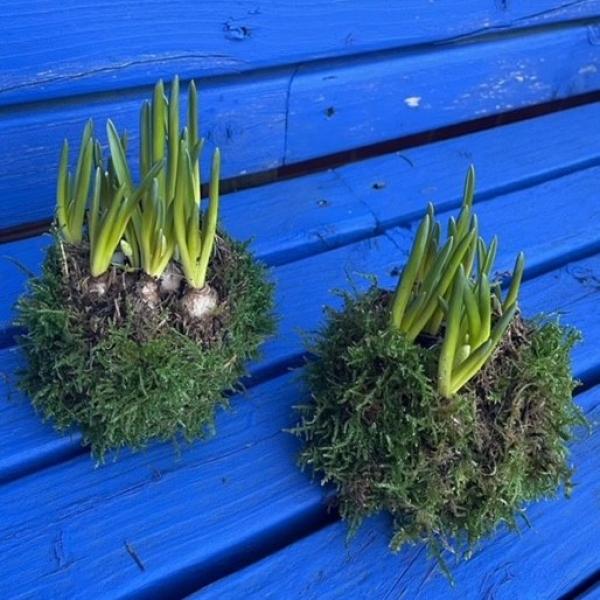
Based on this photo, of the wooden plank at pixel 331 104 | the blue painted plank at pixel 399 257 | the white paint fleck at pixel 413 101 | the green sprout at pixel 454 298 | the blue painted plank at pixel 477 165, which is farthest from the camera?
the white paint fleck at pixel 413 101

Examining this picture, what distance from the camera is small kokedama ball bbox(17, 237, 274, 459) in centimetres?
68

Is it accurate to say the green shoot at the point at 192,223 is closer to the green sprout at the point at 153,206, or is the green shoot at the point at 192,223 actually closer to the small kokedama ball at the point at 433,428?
the green sprout at the point at 153,206

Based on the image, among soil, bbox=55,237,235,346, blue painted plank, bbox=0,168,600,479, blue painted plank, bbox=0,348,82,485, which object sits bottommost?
blue painted plank, bbox=0,348,82,485

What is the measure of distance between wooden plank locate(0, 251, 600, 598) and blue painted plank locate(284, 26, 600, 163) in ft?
1.76

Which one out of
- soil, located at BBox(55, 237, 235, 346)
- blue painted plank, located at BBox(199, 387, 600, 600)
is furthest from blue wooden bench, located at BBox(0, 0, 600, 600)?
soil, located at BBox(55, 237, 235, 346)

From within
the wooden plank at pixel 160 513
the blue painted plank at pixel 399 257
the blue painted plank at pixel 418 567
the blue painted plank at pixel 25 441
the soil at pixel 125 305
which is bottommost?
the blue painted plank at pixel 418 567

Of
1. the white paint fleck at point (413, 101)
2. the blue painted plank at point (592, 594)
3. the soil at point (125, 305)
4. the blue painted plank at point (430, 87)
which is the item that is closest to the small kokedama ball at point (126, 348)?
the soil at point (125, 305)

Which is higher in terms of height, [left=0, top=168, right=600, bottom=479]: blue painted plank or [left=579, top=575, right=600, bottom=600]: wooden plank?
[left=0, top=168, right=600, bottom=479]: blue painted plank

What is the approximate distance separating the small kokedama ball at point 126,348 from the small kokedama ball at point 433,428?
0.10 m

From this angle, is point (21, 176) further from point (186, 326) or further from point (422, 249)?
point (422, 249)

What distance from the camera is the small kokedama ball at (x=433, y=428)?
0.66m

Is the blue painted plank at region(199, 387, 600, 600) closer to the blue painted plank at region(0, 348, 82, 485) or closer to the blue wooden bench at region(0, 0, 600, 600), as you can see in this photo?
the blue wooden bench at region(0, 0, 600, 600)

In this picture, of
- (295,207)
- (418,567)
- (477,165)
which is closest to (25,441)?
(418,567)

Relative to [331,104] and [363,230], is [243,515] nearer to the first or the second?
[363,230]
